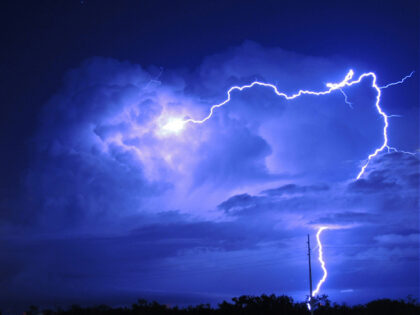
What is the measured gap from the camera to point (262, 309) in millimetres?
34156

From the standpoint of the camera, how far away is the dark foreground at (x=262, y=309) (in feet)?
111

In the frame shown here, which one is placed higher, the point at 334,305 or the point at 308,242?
the point at 308,242

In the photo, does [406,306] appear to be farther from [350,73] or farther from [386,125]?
[350,73]

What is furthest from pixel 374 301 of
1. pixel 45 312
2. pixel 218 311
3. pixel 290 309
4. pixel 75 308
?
pixel 45 312

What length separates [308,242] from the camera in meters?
34.8

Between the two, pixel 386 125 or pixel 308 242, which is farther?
A: pixel 308 242

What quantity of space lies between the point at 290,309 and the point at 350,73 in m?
16.7

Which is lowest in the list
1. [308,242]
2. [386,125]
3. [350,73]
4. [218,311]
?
[218,311]

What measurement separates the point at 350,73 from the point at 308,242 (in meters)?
12.3

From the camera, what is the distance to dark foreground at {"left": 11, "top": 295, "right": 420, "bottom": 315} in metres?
34.0

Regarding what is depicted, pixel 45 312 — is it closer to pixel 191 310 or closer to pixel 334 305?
pixel 191 310

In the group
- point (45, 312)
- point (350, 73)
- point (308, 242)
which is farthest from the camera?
point (45, 312)

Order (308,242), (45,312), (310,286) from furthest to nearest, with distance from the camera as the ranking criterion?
(45,312) < (308,242) < (310,286)

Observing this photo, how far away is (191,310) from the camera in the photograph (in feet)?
113
